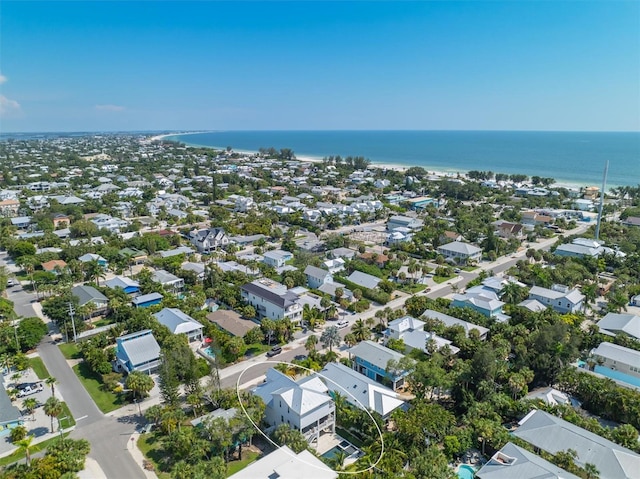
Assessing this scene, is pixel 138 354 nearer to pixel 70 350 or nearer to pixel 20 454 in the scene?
Result: pixel 70 350

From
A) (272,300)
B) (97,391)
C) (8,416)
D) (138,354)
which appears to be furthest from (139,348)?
(272,300)

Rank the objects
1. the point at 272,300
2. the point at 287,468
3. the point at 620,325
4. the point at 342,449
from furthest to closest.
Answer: the point at 272,300 → the point at 620,325 → the point at 342,449 → the point at 287,468

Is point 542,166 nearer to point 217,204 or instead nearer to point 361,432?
point 217,204

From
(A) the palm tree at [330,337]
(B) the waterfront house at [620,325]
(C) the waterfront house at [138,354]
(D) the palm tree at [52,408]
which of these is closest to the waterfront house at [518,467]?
(A) the palm tree at [330,337]

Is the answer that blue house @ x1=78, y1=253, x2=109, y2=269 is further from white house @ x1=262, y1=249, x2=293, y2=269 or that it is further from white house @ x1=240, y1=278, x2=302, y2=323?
white house @ x1=240, y1=278, x2=302, y2=323

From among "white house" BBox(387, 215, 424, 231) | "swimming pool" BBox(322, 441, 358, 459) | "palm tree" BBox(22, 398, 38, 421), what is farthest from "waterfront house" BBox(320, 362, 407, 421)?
"white house" BBox(387, 215, 424, 231)

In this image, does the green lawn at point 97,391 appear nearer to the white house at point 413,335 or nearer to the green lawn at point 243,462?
the green lawn at point 243,462

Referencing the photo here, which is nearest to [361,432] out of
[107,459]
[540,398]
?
[540,398]
